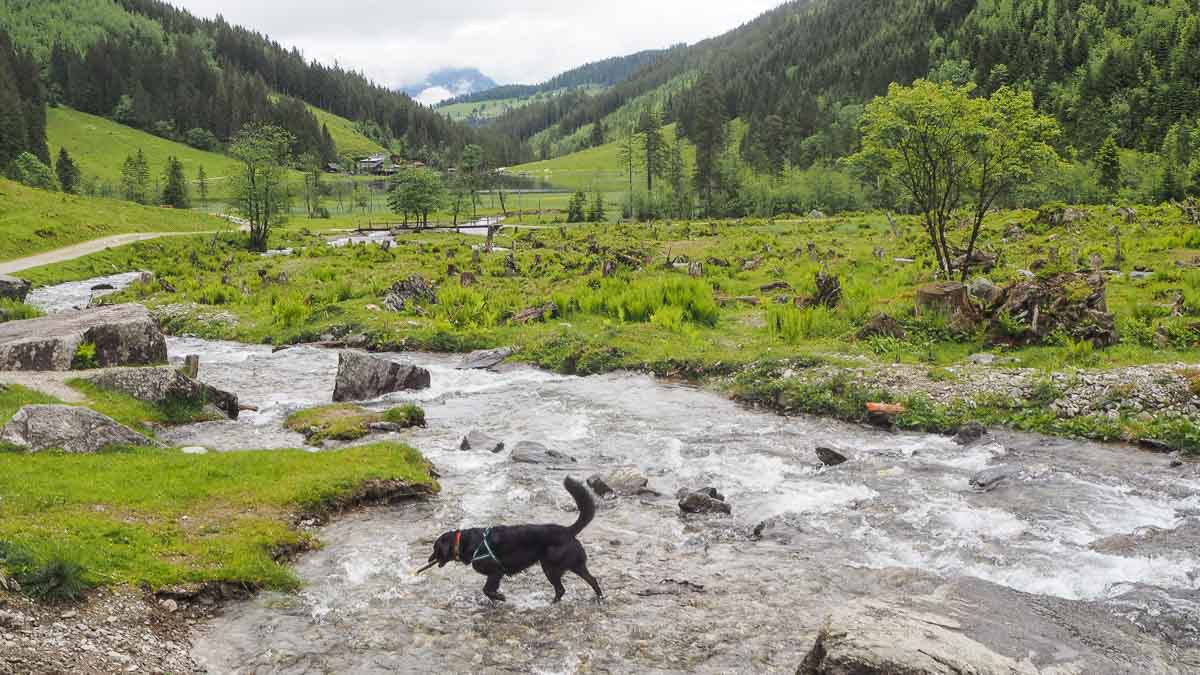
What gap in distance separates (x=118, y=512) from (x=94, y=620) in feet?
10.5

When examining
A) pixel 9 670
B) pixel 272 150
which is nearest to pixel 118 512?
pixel 9 670

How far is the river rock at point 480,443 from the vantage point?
52.0ft

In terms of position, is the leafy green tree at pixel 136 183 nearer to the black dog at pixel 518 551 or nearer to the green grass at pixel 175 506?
the green grass at pixel 175 506

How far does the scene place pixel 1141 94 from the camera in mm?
108562

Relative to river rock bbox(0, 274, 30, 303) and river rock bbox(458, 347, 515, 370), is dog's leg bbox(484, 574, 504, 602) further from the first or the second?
river rock bbox(0, 274, 30, 303)

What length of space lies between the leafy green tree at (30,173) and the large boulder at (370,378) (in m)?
93.9

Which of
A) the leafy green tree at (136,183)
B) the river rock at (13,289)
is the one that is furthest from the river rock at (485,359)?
the leafy green tree at (136,183)

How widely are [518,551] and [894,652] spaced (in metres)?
4.44

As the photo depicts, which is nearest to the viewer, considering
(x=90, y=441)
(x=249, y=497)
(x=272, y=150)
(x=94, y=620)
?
(x=94, y=620)

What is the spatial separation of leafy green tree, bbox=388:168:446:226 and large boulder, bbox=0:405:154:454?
92911 millimetres

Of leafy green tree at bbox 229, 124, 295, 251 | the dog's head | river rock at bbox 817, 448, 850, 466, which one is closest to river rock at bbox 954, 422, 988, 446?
river rock at bbox 817, 448, 850, 466

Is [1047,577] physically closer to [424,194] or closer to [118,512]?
[118,512]

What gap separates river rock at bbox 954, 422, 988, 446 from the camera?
1560cm

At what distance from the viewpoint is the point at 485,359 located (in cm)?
2495
